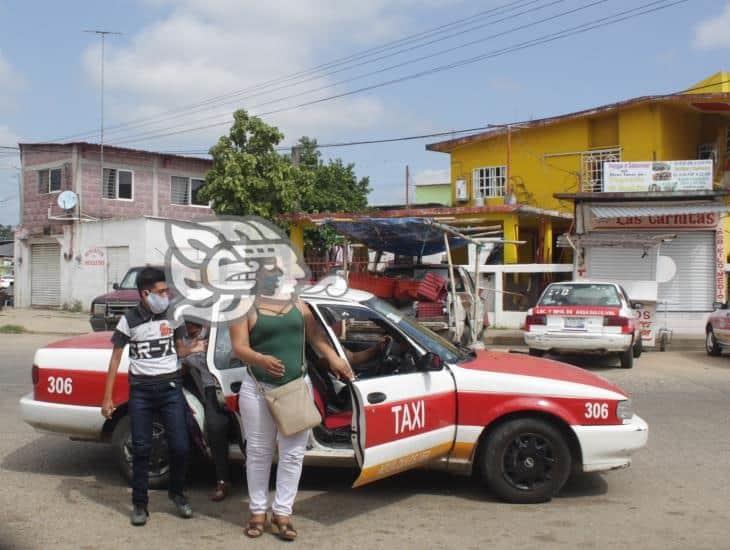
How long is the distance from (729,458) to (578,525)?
8.38 ft

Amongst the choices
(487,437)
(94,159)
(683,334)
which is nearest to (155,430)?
(487,437)

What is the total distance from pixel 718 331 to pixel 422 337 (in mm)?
11166

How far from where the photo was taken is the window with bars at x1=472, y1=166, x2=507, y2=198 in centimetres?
2969

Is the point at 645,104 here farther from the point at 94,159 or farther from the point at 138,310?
the point at 138,310

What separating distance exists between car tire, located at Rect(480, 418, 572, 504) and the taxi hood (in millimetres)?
378

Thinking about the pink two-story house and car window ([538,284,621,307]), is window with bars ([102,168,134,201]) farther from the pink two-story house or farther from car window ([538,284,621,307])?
car window ([538,284,621,307])

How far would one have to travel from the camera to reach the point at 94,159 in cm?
3028

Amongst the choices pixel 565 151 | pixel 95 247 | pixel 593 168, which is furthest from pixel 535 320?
pixel 95 247

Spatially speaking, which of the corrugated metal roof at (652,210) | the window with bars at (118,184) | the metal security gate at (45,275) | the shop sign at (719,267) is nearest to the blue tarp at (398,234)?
the corrugated metal roof at (652,210)

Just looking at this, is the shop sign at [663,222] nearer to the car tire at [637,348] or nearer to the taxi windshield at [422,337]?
the car tire at [637,348]

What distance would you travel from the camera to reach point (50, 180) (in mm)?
30750

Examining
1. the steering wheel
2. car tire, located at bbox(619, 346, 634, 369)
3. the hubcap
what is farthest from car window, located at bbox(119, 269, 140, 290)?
the hubcap

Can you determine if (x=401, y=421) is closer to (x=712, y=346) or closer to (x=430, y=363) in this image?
(x=430, y=363)

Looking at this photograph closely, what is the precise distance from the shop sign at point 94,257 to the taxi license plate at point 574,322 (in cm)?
2014
